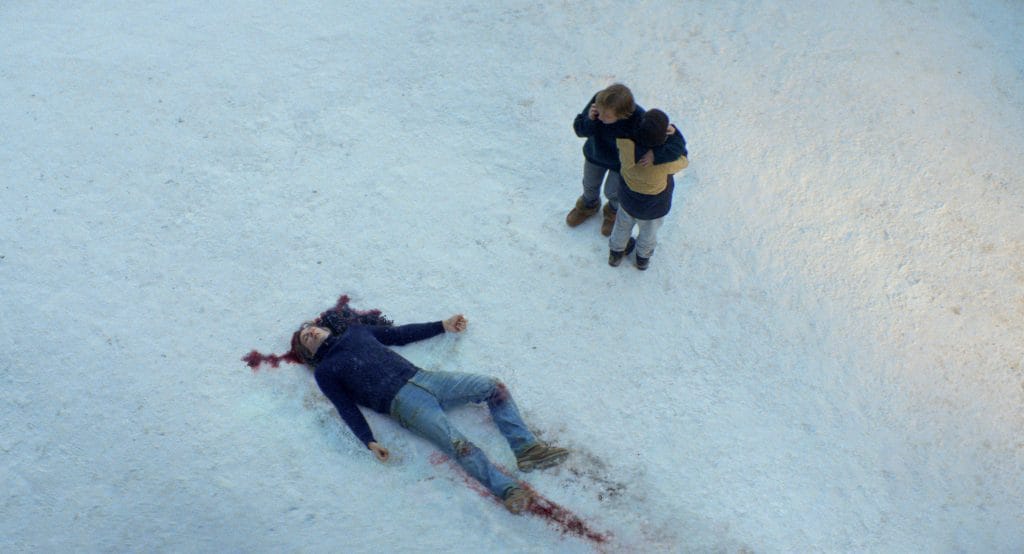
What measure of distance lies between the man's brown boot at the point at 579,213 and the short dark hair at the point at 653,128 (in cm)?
131

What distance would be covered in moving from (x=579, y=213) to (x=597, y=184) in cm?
34

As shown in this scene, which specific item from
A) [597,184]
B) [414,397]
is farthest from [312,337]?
[597,184]

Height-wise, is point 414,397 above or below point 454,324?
below

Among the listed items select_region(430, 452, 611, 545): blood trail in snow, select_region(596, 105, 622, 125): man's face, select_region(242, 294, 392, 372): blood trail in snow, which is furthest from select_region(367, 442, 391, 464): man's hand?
select_region(596, 105, 622, 125): man's face

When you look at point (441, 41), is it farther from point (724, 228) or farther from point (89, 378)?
point (89, 378)

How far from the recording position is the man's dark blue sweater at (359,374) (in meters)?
4.55

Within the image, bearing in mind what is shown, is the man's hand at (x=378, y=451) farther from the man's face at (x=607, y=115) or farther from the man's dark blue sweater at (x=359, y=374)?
the man's face at (x=607, y=115)

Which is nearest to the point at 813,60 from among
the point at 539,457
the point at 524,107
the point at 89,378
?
the point at 524,107

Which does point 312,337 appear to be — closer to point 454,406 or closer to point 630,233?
point 454,406

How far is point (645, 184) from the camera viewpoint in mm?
4539

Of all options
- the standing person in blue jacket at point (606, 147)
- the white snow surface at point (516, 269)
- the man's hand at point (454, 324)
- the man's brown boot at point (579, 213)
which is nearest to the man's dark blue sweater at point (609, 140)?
the standing person in blue jacket at point (606, 147)

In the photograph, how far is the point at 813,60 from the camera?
6.52 metres

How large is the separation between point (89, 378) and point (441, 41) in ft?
13.8

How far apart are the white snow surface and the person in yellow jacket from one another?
1.23 ft
